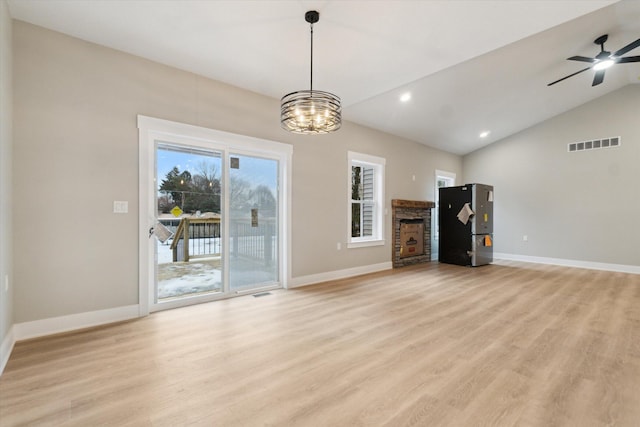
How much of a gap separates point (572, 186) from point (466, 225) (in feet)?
8.80

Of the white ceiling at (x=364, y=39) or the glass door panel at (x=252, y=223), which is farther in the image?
the glass door panel at (x=252, y=223)

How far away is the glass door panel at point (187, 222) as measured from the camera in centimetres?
348

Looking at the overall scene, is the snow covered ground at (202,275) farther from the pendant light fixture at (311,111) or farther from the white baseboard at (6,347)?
the pendant light fixture at (311,111)

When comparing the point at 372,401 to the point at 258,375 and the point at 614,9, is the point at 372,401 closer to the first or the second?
the point at 258,375

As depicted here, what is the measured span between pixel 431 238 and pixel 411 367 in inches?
227

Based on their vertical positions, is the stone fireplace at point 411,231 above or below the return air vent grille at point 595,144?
below

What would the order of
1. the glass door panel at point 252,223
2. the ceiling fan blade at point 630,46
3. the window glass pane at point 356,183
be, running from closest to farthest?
the ceiling fan blade at point 630,46 < the glass door panel at point 252,223 < the window glass pane at point 356,183

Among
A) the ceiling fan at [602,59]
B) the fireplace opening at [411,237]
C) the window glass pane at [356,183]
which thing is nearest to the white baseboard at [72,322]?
the window glass pane at [356,183]

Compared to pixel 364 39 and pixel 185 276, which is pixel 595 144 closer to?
pixel 364 39

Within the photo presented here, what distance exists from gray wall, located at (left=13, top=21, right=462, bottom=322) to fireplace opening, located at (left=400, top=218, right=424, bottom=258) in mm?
4461

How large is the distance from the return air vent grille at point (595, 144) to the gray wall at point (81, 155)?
7708 mm

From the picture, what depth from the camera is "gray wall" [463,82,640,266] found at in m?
5.98

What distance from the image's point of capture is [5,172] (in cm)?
235

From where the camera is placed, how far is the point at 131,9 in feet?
8.27
